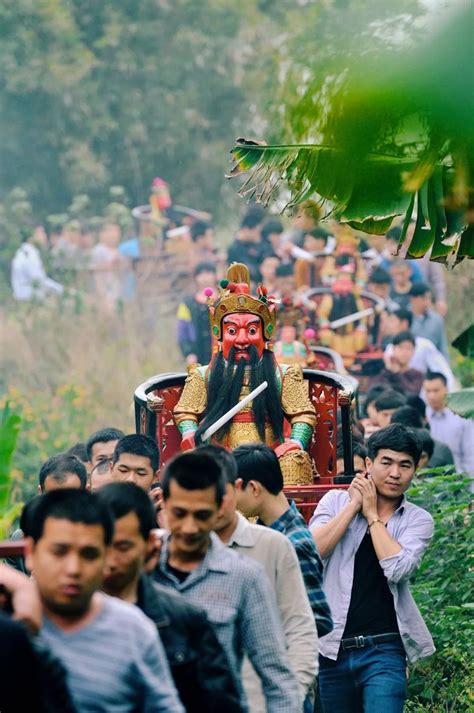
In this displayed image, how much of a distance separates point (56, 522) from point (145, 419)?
208 inches

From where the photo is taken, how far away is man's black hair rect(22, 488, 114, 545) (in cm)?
519

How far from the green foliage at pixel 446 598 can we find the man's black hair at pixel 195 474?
369cm

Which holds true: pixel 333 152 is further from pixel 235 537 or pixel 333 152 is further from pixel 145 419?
pixel 235 537

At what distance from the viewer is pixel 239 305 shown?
10.6 m

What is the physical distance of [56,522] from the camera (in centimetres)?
518

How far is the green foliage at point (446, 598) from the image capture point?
9797 millimetres

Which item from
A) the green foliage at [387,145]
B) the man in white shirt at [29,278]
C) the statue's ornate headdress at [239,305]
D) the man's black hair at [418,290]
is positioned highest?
the man in white shirt at [29,278]

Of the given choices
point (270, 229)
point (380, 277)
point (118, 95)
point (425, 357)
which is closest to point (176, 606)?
point (425, 357)

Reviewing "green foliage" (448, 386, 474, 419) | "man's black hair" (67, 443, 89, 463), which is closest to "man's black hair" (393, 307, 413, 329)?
"man's black hair" (67, 443, 89, 463)

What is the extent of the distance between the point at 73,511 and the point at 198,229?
18383mm

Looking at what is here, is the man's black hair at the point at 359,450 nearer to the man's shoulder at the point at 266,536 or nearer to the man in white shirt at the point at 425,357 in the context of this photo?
the man's shoulder at the point at 266,536

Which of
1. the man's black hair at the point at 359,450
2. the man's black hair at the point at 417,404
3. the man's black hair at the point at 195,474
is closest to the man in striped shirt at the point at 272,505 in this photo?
the man's black hair at the point at 195,474

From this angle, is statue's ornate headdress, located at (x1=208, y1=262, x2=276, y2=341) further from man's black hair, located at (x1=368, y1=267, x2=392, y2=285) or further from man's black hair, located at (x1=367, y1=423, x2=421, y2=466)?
man's black hair, located at (x1=368, y1=267, x2=392, y2=285)

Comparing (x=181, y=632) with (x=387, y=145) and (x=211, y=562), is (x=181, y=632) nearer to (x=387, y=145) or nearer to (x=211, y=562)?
(x=211, y=562)
